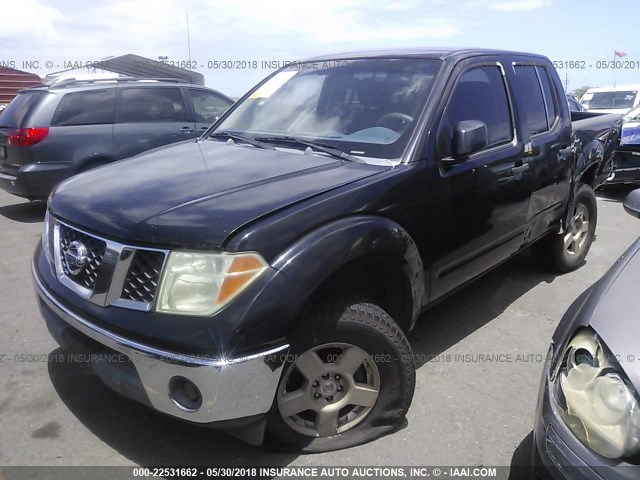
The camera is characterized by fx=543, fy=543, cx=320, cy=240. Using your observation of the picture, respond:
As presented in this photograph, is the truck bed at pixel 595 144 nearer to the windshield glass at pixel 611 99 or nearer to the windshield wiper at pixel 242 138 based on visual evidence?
the windshield wiper at pixel 242 138

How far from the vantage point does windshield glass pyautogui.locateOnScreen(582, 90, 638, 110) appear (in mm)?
13690

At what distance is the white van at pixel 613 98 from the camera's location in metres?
13.6

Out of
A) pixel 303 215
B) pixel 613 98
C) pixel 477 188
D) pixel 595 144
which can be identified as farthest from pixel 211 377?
pixel 613 98

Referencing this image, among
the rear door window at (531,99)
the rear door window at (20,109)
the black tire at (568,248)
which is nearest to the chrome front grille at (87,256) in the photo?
the rear door window at (531,99)

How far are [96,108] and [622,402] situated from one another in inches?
285

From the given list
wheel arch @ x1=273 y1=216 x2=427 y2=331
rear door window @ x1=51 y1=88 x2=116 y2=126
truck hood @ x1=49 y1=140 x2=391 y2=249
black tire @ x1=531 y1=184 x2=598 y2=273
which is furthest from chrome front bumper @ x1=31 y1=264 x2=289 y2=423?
rear door window @ x1=51 y1=88 x2=116 y2=126

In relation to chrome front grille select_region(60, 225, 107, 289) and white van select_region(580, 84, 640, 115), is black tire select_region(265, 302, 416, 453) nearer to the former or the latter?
chrome front grille select_region(60, 225, 107, 289)

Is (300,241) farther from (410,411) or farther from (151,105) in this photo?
(151,105)

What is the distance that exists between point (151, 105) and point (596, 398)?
7.39 metres

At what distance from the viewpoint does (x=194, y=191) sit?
2451 millimetres

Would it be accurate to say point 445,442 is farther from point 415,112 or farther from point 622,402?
point 415,112

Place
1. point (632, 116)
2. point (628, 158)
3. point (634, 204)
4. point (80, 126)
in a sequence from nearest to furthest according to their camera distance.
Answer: point (634, 204) → point (80, 126) → point (628, 158) → point (632, 116)

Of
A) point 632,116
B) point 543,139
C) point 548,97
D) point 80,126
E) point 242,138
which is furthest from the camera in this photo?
point 632,116

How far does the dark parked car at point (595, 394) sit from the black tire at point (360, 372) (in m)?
0.71
